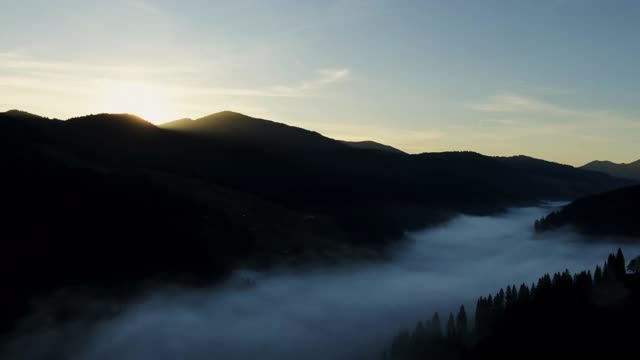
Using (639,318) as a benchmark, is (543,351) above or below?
below

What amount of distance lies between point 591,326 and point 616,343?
45.1ft

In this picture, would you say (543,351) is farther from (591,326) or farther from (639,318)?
(639,318)

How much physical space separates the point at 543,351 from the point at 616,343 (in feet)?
70.8

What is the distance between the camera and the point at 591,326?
19988 cm

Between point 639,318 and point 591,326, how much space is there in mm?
14420

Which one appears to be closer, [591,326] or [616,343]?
[616,343]

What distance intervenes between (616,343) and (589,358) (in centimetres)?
967

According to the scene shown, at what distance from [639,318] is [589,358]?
2411 centimetres

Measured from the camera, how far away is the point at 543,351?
195875mm

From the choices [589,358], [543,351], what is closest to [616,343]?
[589,358]

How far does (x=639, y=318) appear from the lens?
194625 mm

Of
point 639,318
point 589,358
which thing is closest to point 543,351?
point 589,358

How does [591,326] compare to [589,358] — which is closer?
[589,358]

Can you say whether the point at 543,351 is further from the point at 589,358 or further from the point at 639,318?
the point at 639,318
